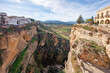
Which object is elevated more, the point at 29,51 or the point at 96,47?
the point at 96,47

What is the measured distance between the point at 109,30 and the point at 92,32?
2.47 metres

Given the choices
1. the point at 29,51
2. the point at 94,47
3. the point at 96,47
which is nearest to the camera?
the point at 96,47

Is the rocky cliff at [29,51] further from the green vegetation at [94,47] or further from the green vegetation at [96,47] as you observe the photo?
the green vegetation at [96,47]

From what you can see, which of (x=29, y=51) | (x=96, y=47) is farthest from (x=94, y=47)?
(x=29, y=51)

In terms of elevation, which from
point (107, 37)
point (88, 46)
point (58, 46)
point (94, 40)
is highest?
point (107, 37)

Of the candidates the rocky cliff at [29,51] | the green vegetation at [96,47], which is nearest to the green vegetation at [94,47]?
the green vegetation at [96,47]

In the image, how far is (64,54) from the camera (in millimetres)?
33656

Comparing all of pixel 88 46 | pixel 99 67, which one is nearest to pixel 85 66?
pixel 99 67

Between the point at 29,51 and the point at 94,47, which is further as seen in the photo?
the point at 29,51

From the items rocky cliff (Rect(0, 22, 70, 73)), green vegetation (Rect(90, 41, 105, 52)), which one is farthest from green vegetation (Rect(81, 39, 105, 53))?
rocky cliff (Rect(0, 22, 70, 73))

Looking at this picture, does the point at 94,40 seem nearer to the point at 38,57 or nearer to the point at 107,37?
the point at 107,37

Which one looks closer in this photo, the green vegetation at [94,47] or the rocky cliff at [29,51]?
the green vegetation at [94,47]

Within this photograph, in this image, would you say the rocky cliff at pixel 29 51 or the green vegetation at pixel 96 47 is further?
the rocky cliff at pixel 29 51

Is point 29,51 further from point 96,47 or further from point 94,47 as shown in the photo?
point 96,47
